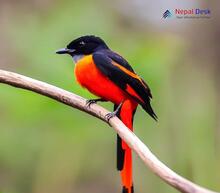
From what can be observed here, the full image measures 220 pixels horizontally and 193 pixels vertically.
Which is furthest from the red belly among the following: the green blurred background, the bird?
the green blurred background

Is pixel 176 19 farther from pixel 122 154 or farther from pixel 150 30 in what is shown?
pixel 122 154

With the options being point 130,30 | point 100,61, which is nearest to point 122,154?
point 100,61

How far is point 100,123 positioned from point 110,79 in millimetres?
→ 635

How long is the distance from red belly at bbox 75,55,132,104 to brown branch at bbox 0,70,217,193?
6 cm

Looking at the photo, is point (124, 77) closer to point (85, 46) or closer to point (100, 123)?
point (85, 46)

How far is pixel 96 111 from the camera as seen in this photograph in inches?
56.0

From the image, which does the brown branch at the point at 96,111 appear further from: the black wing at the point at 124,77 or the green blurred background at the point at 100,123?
Result: the green blurred background at the point at 100,123

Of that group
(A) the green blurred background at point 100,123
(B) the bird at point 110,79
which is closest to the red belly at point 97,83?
(B) the bird at point 110,79

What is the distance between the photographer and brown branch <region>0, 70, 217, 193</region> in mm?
1091

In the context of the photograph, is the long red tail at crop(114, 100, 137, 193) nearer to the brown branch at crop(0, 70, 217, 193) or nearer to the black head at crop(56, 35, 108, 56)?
the brown branch at crop(0, 70, 217, 193)

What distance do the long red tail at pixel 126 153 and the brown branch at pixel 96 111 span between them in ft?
0.21

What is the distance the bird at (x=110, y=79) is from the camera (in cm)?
145

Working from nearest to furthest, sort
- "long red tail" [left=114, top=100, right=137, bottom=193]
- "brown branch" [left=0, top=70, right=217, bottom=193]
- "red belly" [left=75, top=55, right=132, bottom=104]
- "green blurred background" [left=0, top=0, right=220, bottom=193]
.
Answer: "brown branch" [left=0, top=70, right=217, bottom=193]
"long red tail" [left=114, top=100, right=137, bottom=193]
"red belly" [left=75, top=55, right=132, bottom=104]
"green blurred background" [left=0, top=0, right=220, bottom=193]

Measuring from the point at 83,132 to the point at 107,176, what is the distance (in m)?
0.20
